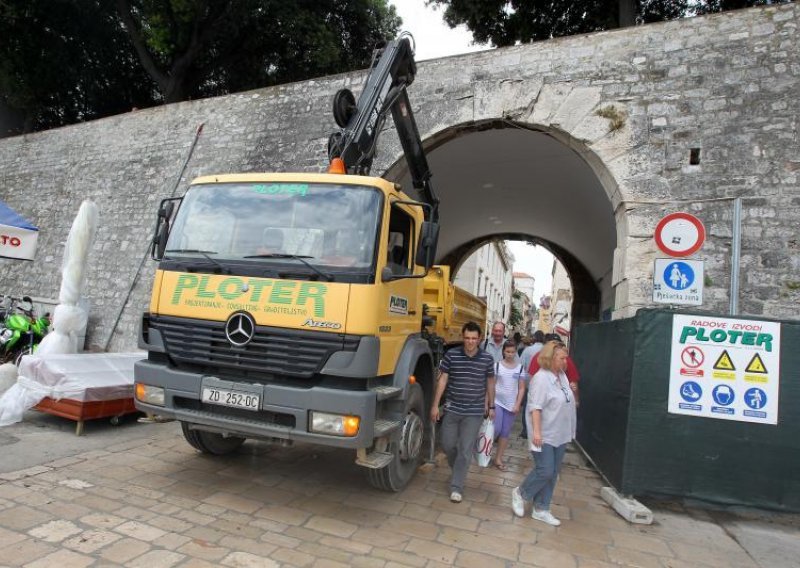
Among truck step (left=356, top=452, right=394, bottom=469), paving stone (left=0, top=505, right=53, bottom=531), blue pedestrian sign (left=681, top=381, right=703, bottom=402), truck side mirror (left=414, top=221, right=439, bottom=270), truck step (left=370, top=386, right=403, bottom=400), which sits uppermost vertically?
truck side mirror (left=414, top=221, right=439, bottom=270)

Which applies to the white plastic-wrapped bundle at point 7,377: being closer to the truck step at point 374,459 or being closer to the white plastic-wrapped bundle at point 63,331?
the white plastic-wrapped bundle at point 63,331

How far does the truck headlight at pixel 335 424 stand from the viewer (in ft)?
10.8

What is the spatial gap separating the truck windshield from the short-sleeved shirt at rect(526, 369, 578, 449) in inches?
71.0

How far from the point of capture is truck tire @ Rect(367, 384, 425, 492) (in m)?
4.06

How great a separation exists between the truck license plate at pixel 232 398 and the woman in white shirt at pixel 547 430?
7.26ft

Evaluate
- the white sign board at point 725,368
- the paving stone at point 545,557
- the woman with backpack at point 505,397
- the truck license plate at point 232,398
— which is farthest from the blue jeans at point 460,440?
the truck license plate at point 232,398

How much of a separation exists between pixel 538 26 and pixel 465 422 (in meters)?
15.3

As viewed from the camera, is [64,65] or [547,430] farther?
[64,65]

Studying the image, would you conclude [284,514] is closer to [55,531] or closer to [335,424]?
[335,424]

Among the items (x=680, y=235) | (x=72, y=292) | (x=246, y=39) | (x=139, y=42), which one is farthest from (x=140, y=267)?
(x=246, y=39)

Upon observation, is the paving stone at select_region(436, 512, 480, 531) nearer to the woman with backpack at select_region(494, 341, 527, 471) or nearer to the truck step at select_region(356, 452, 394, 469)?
the truck step at select_region(356, 452, 394, 469)

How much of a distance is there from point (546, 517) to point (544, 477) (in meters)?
0.35

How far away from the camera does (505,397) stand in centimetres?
574

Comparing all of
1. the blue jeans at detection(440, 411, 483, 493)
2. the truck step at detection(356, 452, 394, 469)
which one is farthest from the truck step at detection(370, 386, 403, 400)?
the blue jeans at detection(440, 411, 483, 493)
